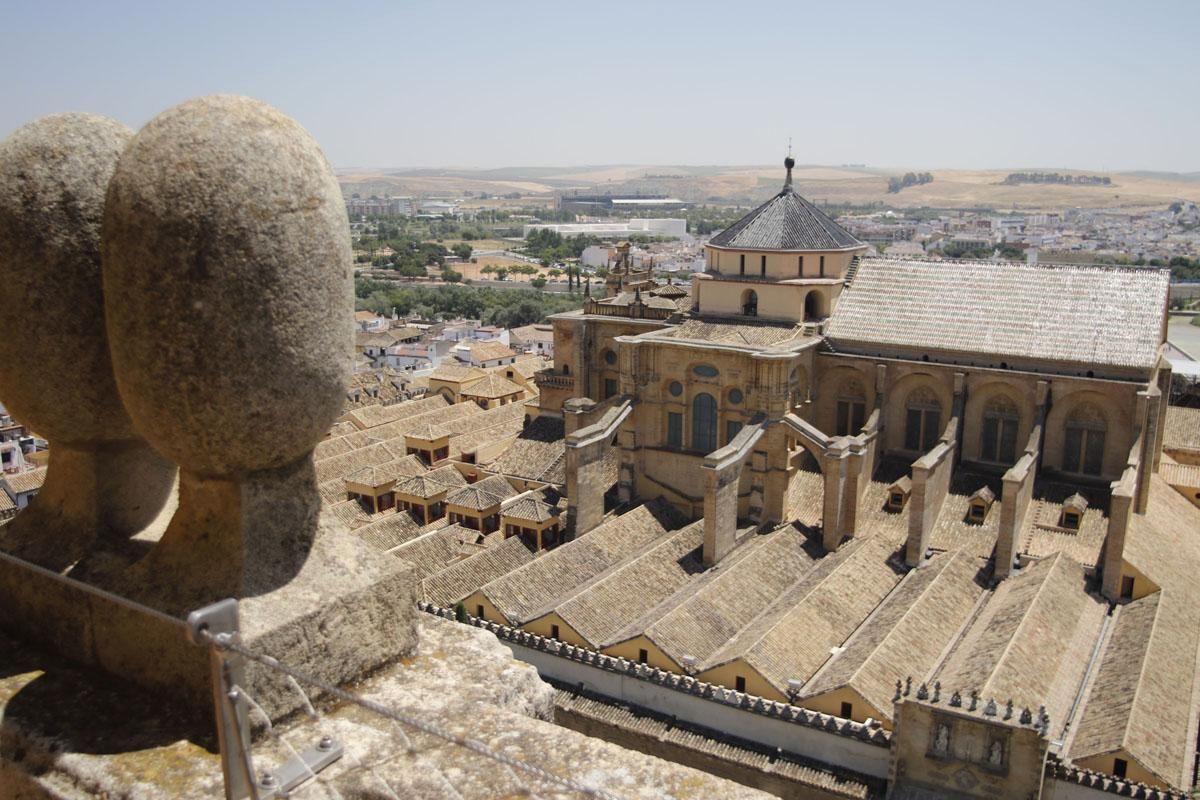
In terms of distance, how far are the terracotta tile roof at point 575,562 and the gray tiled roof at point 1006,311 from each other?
6.95m

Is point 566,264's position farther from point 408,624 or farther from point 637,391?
point 408,624

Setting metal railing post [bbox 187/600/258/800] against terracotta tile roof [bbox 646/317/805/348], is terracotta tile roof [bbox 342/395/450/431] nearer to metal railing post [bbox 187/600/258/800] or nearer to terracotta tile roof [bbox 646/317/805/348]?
terracotta tile roof [bbox 646/317/805/348]

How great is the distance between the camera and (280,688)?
5.66 metres

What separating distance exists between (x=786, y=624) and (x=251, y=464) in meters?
14.8

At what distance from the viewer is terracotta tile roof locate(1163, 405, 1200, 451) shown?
98.6 ft

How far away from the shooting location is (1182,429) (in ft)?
102

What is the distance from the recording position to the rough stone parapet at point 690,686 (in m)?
16.5

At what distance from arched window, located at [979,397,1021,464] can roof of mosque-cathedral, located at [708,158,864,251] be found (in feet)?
19.4

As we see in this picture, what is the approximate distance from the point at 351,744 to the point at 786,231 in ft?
78.7

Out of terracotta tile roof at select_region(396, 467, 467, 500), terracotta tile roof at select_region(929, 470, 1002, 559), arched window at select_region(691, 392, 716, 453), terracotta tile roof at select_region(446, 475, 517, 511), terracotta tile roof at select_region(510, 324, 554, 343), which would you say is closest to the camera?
terracotta tile roof at select_region(929, 470, 1002, 559)

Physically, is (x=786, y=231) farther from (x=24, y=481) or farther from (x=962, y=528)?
(x=24, y=481)

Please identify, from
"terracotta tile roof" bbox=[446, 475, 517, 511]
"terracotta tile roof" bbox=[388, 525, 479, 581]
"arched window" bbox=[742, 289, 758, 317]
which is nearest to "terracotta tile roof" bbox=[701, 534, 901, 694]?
"arched window" bbox=[742, 289, 758, 317]

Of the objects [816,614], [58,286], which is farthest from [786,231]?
[58,286]

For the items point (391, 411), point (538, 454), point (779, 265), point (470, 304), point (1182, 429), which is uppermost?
point (779, 265)
